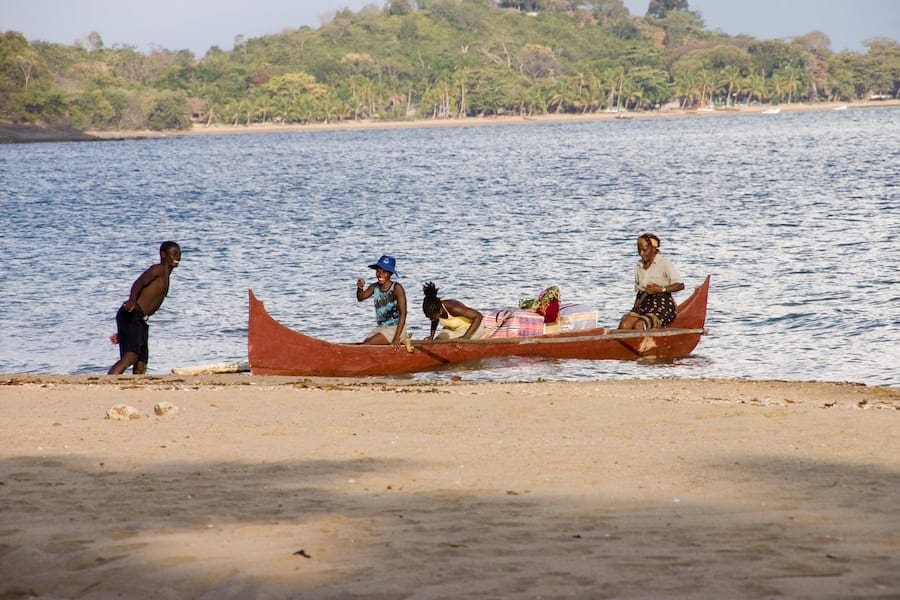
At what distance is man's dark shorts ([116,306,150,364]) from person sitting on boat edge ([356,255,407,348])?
6.99 ft

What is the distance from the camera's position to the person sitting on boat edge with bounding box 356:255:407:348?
1242cm

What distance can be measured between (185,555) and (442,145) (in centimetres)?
10207

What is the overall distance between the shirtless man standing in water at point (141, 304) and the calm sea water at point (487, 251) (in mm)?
2599

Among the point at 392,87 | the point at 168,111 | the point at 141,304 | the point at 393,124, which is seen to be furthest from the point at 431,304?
the point at 392,87

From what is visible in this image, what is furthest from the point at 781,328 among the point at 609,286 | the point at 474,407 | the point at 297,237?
A: the point at 297,237

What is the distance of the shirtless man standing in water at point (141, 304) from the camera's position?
11.6m

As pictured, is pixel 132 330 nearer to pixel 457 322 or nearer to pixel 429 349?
pixel 429 349

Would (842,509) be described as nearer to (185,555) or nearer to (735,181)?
(185,555)

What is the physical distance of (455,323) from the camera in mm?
13203

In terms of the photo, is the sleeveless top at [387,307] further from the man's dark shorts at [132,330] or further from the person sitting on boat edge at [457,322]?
the man's dark shorts at [132,330]

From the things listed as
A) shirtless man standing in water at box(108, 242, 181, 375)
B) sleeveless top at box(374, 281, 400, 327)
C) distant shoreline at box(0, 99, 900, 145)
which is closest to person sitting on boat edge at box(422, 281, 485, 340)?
sleeveless top at box(374, 281, 400, 327)

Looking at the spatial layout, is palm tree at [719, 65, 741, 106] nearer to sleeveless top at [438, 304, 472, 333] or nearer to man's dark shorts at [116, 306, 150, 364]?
sleeveless top at [438, 304, 472, 333]

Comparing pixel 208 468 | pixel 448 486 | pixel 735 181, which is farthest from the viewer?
pixel 735 181

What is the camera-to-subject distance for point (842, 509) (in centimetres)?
566
